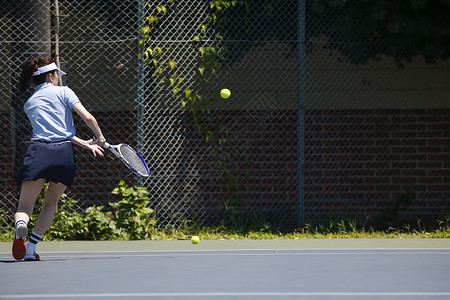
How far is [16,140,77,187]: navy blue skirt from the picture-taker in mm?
6125

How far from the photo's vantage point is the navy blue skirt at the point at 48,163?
6125mm

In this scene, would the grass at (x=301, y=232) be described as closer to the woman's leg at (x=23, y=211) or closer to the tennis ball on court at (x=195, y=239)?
the tennis ball on court at (x=195, y=239)

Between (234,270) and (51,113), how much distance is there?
201 centimetres

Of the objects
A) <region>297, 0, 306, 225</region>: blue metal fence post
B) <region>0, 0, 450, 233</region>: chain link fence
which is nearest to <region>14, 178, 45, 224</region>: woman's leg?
<region>0, 0, 450, 233</region>: chain link fence

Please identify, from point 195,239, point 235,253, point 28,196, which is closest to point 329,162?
point 195,239

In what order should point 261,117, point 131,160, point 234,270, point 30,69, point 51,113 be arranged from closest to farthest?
1. point 234,270
2. point 51,113
3. point 30,69
4. point 131,160
5. point 261,117

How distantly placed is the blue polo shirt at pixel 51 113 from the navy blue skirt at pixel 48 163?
0.07 m

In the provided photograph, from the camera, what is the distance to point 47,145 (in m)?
6.18

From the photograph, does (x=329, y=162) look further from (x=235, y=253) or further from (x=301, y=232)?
(x=235, y=253)

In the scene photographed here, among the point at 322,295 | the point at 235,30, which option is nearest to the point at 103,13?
the point at 235,30

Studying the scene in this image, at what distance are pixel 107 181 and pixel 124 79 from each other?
1.28 meters

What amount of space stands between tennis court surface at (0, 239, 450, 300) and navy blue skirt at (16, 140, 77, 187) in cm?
72

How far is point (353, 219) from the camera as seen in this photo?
28.6 feet

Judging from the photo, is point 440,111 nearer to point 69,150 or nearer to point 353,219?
point 353,219
